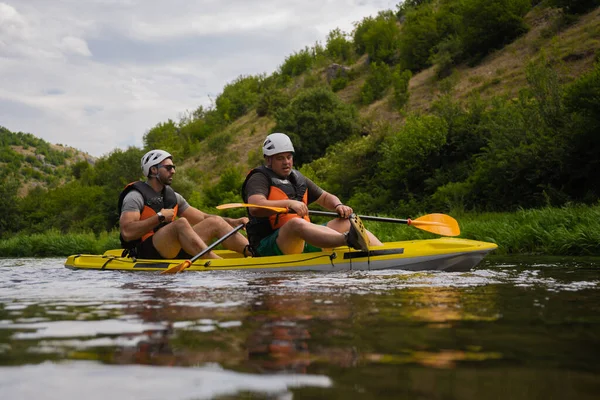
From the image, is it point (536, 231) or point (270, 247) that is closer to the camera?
point (270, 247)

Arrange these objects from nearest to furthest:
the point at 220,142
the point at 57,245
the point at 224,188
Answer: the point at 57,245, the point at 224,188, the point at 220,142

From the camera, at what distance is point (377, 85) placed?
114 ft

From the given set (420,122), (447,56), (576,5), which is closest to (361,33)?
(447,56)

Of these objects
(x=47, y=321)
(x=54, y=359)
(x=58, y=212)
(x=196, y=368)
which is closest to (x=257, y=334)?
(x=196, y=368)

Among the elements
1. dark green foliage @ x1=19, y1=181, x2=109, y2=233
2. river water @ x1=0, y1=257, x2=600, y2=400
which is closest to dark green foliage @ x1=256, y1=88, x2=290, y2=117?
dark green foliage @ x1=19, y1=181, x2=109, y2=233

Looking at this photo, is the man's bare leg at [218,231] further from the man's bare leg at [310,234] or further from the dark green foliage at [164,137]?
the dark green foliage at [164,137]

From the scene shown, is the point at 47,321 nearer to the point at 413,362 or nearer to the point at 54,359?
the point at 54,359

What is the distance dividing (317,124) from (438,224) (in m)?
23.0

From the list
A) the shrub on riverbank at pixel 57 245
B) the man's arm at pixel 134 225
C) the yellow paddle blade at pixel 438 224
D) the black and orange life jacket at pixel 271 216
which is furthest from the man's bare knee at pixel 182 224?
the shrub on riverbank at pixel 57 245

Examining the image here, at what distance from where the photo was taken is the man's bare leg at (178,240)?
6941 millimetres

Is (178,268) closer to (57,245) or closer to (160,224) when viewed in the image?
(160,224)

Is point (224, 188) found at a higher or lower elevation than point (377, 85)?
lower

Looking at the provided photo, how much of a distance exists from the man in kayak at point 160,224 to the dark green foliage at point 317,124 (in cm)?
2206

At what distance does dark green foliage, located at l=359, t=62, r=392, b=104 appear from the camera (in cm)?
3434
